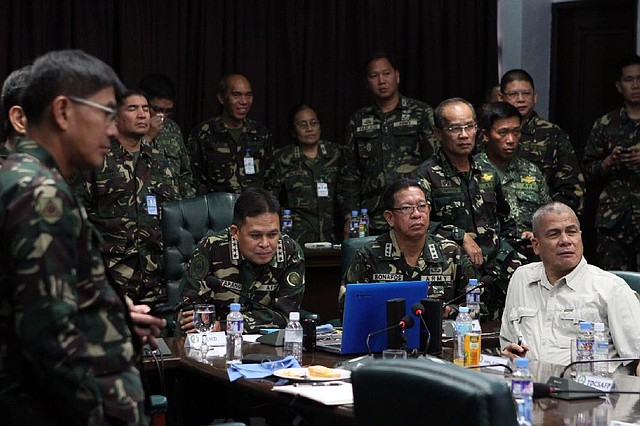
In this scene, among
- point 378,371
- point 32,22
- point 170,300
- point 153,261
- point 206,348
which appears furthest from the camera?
point 32,22

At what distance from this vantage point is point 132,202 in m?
5.91

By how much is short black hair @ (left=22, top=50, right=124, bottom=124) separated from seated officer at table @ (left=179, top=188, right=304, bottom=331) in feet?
7.33

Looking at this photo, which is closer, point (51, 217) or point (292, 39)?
point (51, 217)

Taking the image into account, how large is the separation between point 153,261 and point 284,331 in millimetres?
2199

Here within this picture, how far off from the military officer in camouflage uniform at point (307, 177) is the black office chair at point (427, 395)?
515 cm

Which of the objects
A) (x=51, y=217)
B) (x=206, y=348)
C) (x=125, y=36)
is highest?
(x=125, y=36)

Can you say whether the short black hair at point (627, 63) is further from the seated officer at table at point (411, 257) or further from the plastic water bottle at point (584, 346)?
the plastic water bottle at point (584, 346)

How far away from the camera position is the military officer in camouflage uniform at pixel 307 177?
725cm

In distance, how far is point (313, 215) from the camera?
24.0 feet

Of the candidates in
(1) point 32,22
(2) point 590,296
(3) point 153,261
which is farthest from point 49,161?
(1) point 32,22

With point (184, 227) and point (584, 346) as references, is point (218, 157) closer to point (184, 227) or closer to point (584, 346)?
point (184, 227)

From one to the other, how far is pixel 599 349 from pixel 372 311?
2.53ft

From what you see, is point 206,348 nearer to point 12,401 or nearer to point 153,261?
point 12,401

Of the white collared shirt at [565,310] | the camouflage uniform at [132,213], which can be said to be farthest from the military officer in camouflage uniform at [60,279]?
the camouflage uniform at [132,213]
